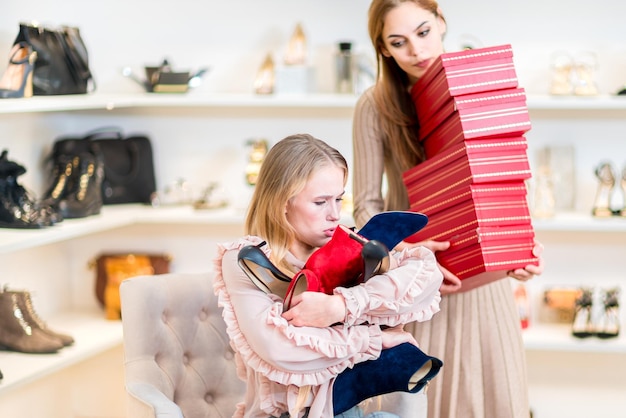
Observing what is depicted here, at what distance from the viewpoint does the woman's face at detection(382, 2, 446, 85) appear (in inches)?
83.2

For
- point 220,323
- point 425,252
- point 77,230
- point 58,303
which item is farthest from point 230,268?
point 58,303

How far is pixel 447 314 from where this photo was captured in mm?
2137

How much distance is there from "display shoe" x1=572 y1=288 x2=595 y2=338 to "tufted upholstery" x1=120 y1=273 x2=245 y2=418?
1584mm

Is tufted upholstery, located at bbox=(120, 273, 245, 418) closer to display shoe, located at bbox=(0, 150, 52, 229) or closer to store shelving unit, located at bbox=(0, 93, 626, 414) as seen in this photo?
store shelving unit, located at bbox=(0, 93, 626, 414)

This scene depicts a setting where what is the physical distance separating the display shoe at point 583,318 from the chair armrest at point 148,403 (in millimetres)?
1880

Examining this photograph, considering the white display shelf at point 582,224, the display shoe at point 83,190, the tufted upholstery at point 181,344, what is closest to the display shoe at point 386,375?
the tufted upholstery at point 181,344

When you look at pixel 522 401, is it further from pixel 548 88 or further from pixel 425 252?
pixel 548 88

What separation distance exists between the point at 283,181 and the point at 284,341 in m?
0.34

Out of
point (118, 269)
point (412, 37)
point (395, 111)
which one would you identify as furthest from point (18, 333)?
point (412, 37)

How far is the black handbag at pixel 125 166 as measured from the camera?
12.0 feet

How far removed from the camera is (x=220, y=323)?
2283 mm

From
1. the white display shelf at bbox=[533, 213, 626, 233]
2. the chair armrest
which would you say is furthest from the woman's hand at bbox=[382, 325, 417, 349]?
the white display shelf at bbox=[533, 213, 626, 233]

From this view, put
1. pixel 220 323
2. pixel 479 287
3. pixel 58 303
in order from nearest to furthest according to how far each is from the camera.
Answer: pixel 479 287 → pixel 220 323 → pixel 58 303

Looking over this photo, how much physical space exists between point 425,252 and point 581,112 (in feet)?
6.61
